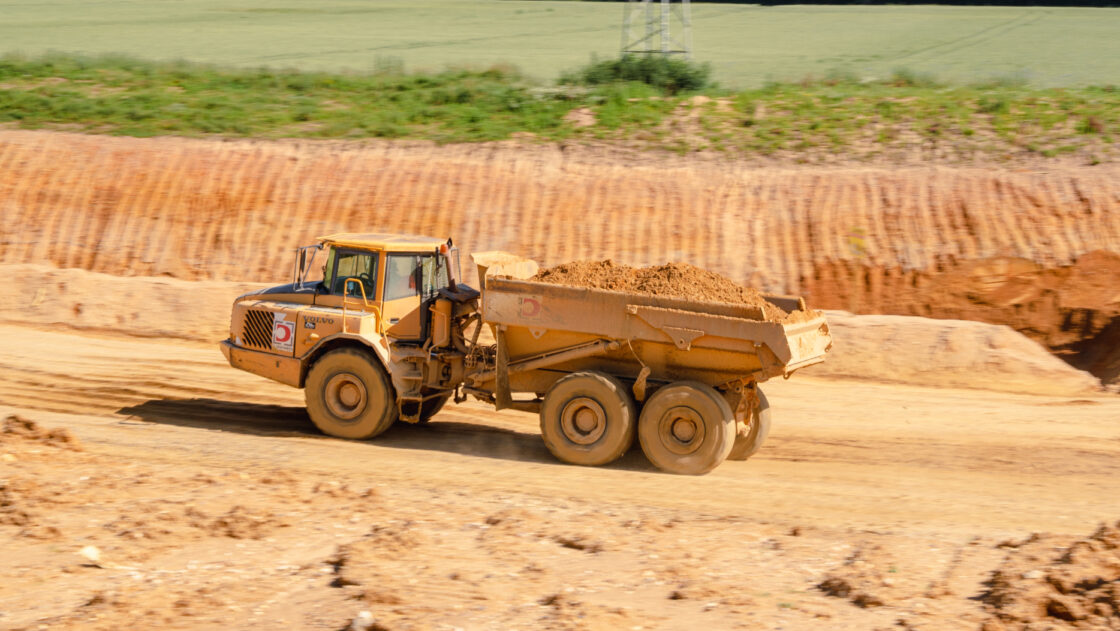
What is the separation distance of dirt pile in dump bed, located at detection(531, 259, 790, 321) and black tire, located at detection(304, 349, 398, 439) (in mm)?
2022

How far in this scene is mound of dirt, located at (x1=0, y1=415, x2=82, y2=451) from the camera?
11.6 m

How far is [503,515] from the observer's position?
9.88 metres

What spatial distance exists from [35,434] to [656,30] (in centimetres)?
2744

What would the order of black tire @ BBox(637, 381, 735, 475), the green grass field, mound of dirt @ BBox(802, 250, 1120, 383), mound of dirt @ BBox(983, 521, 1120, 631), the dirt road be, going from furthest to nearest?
the green grass field → mound of dirt @ BBox(802, 250, 1120, 383) → black tire @ BBox(637, 381, 735, 475) → the dirt road → mound of dirt @ BBox(983, 521, 1120, 631)

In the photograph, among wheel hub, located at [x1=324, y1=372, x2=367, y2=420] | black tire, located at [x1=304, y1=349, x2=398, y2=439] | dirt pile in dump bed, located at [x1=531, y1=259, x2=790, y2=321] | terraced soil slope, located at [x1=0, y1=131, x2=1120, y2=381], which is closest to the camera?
dirt pile in dump bed, located at [x1=531, y1=259, x2=790, y2=321]

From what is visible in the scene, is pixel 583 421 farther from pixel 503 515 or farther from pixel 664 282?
pixel 503 515

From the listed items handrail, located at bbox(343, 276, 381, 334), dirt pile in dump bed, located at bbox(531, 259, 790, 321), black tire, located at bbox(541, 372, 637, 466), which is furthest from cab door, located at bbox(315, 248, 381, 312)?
black tire, located at bbox(541, 372, 637, 466)

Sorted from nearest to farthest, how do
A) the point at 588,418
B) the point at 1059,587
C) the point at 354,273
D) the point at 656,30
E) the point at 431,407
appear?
the point at 1059,587 → the point at 588,418 → the point at 354,273 → the point at 431,407 → the point at 656,30

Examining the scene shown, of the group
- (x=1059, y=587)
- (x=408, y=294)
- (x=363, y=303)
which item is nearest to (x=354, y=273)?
(x=363, y=303)

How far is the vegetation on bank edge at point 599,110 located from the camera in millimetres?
22266

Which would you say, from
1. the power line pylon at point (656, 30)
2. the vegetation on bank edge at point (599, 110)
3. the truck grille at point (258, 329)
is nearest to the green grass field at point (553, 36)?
the power line pylon at point (656, 30)

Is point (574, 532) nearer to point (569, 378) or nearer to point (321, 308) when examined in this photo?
point (569, 378)

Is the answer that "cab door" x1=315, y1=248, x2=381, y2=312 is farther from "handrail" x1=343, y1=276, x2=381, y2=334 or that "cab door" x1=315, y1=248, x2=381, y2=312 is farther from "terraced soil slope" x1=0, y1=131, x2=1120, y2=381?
"terraced soil slope" x1=0, y1=131, x2=1120, y2=381

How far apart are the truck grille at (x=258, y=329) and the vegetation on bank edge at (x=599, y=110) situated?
36.1 feet
